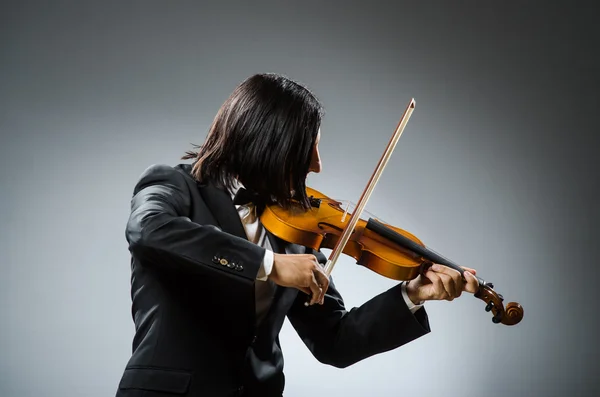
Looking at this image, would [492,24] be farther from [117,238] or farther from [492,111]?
[117,238]

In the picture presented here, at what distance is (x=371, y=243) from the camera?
1.33 meters

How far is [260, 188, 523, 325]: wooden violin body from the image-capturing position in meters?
1.25

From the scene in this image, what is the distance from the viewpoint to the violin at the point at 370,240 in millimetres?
1247

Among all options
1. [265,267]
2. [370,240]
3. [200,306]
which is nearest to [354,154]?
[370,240]

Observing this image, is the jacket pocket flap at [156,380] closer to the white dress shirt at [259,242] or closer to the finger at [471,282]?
the white dress shirt at [259,242]

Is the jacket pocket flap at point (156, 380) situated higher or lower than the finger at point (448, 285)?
lower

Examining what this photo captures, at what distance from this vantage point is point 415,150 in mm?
2805

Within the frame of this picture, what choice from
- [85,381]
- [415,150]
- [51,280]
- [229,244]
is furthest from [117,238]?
[229,244]

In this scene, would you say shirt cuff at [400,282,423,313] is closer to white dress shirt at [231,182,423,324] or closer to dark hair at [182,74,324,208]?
white dress shirt at [231,182,423,324]

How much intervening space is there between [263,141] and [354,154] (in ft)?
4.92

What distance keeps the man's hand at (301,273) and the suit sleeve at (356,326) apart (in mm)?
366

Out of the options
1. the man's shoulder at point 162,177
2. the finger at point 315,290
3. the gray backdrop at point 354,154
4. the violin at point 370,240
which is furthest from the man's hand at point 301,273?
the gray backdrop at point 354,154

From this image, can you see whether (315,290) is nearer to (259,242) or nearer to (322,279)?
(322,279)

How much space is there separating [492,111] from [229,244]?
85.2 inches
